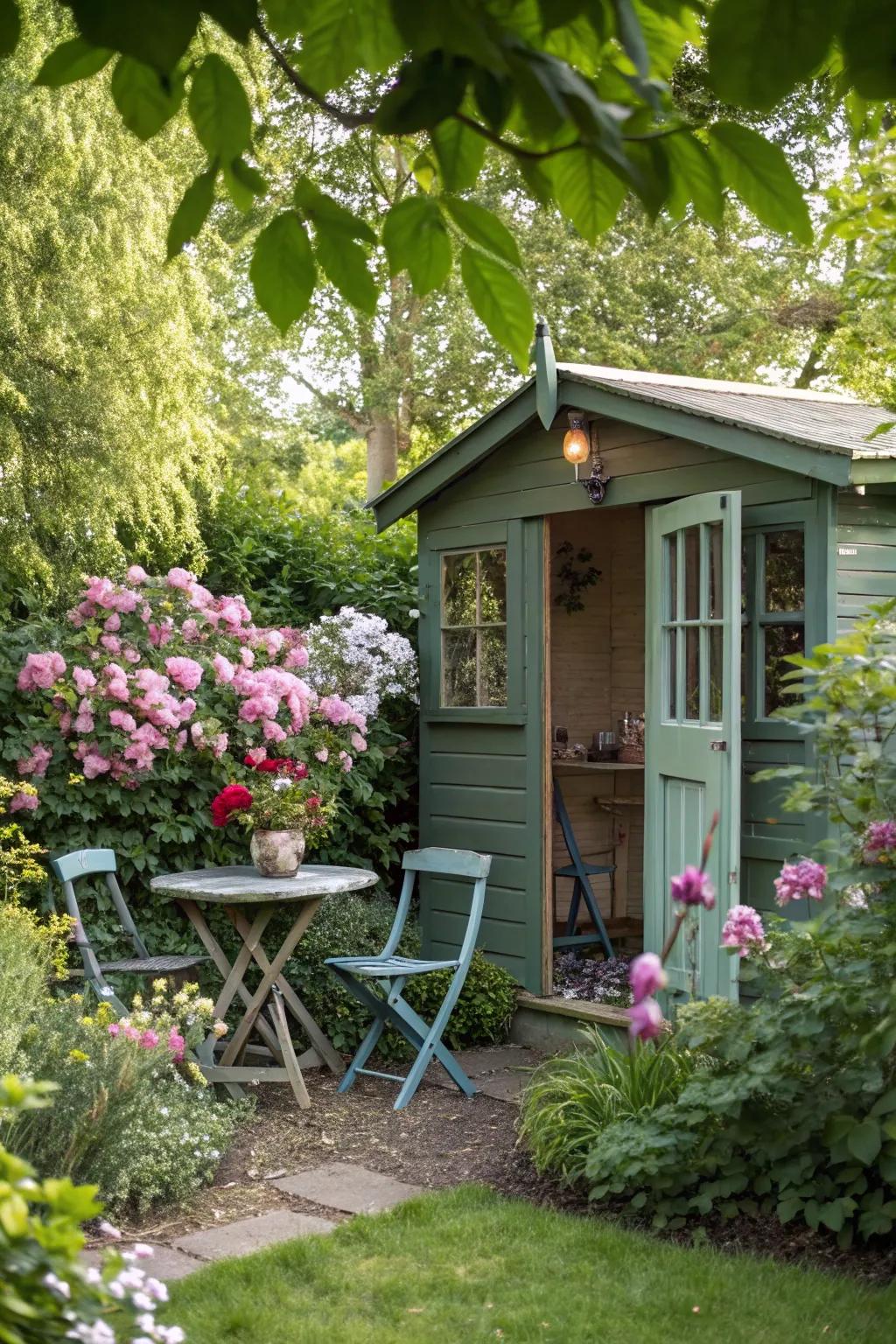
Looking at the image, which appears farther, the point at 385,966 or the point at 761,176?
the point at 385,966

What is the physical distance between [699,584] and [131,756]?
2.64m

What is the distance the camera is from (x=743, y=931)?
4.28 meters

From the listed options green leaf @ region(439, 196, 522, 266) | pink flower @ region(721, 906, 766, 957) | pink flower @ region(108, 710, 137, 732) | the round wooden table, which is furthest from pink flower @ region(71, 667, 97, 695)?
green leaf @ region(439, 196, 522, 266)

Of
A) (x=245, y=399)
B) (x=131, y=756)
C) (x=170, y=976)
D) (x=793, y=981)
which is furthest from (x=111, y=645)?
(x=245, y=399)

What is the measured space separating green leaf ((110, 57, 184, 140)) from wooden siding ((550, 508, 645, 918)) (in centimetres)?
741

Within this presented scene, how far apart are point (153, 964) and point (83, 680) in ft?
4.41

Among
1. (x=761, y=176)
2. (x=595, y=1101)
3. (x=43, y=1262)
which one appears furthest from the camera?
(x=595, y=1101)

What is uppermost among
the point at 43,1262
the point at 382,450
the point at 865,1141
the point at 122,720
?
the point at 382,450

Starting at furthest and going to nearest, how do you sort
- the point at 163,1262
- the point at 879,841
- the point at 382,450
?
the point at 382,450
the point at 163,1262
the point at 879,841

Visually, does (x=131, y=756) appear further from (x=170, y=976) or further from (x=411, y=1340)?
(x=411, y=1340)

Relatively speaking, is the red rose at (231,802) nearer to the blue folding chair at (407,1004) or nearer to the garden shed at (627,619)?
the blue folding chair at (407,1004)

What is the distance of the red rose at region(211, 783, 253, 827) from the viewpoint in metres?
5.86

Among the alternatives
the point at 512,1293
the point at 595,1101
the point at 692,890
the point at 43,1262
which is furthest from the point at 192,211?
the point at 595,1101

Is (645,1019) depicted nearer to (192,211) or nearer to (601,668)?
(192,211)
